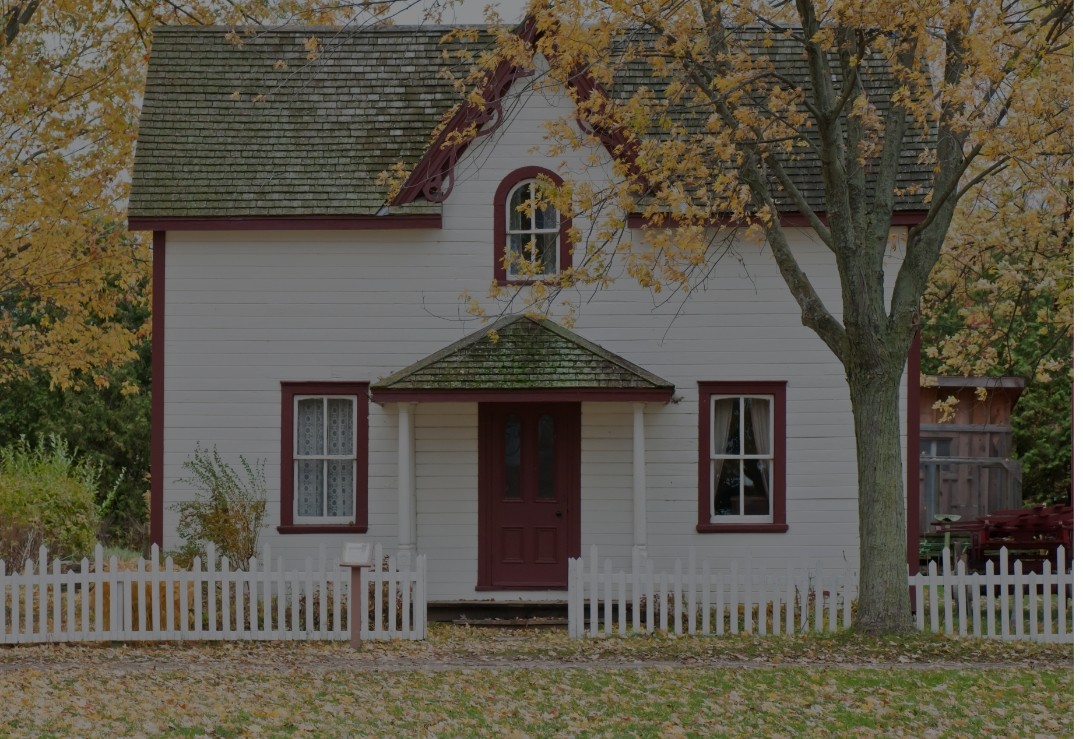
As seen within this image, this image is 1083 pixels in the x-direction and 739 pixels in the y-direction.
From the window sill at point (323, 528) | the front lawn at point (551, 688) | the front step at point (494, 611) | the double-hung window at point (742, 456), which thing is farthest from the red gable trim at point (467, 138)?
the front lawn at point (551, 688)

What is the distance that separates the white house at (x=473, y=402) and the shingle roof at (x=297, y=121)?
8 cm

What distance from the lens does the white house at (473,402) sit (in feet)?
58.5

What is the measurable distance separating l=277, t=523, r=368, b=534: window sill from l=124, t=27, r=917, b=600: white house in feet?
0.09

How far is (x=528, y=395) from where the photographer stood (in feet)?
55.5

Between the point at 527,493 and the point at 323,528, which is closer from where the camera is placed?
the point at 323,528

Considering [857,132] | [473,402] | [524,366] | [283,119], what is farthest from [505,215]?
[857,132]

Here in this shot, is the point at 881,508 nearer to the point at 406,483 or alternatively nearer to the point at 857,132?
the point at 857,132

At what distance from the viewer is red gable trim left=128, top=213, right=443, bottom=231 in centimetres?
1764

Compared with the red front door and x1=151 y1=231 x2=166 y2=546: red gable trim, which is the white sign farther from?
x1=151 y1=231 x2=166 y2=546: red gable trim

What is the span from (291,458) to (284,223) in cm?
298

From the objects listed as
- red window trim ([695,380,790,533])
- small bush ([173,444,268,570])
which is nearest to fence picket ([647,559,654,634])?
red window trim ([695,380,790,533])

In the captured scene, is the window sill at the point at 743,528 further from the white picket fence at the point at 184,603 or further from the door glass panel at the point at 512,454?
the white picket fence at the point at 184,603

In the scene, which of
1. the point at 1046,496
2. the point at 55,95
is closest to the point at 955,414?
the point at 1046,496

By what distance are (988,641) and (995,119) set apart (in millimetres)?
5504
